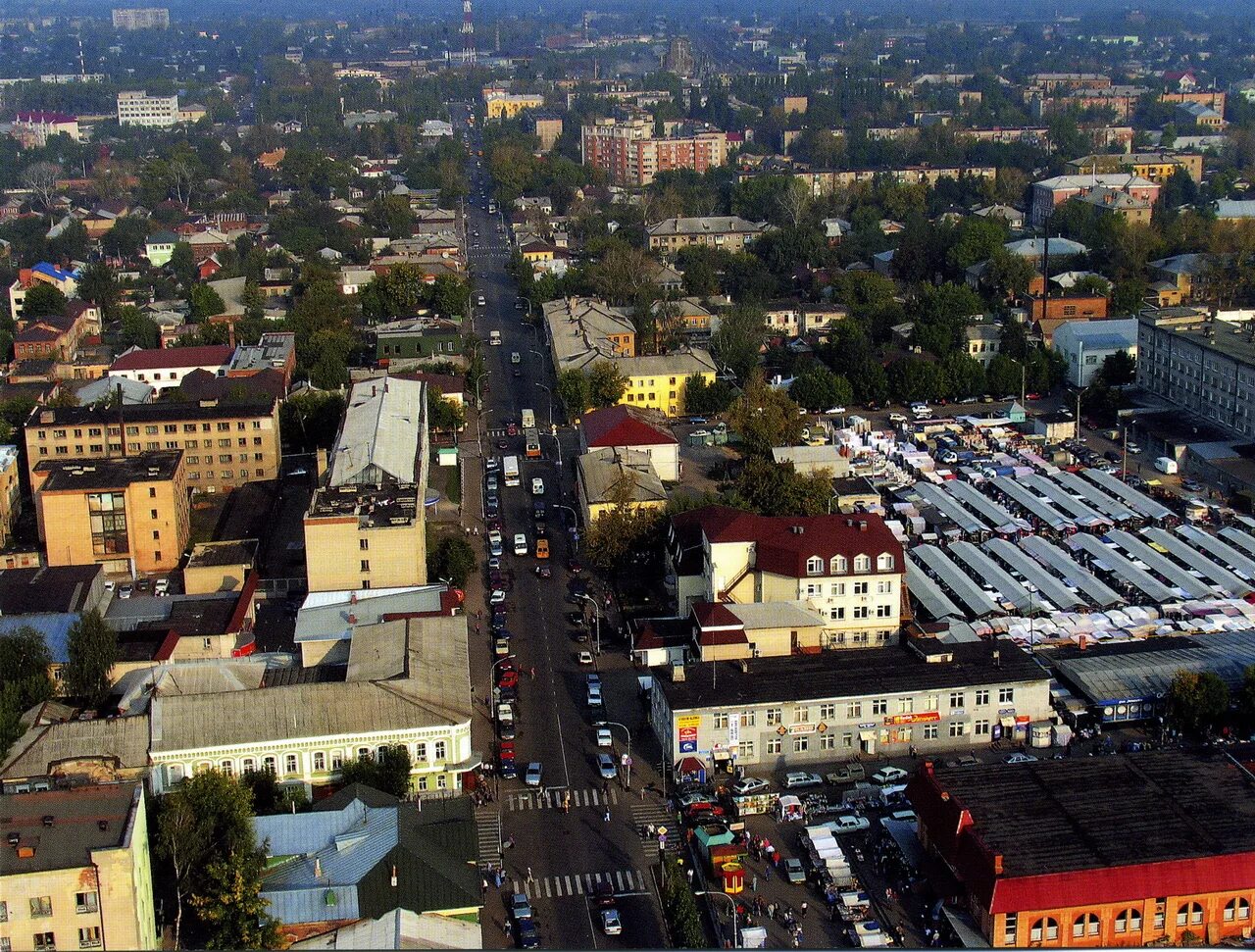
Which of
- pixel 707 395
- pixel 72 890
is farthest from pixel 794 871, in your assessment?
pixel 707 395

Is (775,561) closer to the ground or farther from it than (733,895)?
farther from it

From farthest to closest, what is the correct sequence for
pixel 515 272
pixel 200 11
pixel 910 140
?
1. pixel 200 11
2. pixel 910 140
3. pixel 515 272

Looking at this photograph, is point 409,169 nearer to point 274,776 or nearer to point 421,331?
point 421,331

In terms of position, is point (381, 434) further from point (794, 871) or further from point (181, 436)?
point (794, 871)

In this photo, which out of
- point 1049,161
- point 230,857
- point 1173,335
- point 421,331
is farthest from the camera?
point 1049,161

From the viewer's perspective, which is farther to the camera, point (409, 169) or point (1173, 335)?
point (409, 169)

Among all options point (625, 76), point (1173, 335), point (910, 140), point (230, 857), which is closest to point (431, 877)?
point (230, 857)

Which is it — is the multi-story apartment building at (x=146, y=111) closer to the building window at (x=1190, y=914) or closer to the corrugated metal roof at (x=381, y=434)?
the corrugated metal roof at (x=381, y=434)
